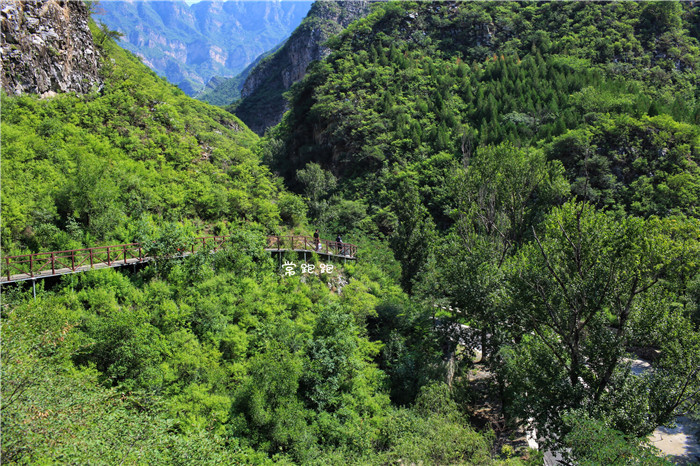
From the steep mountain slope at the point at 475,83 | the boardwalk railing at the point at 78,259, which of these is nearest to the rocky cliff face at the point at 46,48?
the boardwalk railing at the point at 78,259

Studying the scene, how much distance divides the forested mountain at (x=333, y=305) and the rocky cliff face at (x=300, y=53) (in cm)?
A: 7315

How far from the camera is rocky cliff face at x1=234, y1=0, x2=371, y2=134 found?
9956 centimetres

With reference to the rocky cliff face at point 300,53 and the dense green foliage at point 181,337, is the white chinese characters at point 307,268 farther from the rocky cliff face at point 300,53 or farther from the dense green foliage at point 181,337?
the rocky cliff face at point 300,53

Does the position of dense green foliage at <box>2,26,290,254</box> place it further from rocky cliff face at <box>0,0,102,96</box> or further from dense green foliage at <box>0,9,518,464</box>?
rocky cliff face at <box>0,0,102,96</box>

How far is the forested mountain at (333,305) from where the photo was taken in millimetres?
11312

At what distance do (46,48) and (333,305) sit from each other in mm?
22969

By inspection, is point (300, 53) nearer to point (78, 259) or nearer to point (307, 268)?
point (307, 268)

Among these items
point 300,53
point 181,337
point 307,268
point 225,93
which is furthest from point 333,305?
point 225,93

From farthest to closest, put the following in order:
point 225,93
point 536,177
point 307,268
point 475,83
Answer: point 225,93
point 475,83
point 307,268
point 536,177

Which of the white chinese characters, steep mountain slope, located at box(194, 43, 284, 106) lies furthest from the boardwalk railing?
steep mountain slope, located at box(194, 43, 284, 106)

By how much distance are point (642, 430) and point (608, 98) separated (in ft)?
117

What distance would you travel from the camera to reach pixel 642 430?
37.2 feet

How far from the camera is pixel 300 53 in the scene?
342ft

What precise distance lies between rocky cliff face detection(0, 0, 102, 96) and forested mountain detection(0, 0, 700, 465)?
0.43 metres
